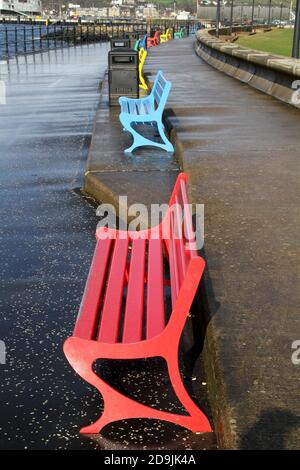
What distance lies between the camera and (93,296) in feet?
10.8

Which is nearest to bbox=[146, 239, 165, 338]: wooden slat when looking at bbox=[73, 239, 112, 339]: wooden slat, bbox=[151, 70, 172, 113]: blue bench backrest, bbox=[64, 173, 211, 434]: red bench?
bbox=[64, 173, 211, 434]: red bench

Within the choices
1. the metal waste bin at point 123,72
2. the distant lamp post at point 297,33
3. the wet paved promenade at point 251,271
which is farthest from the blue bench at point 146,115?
the distant lamp post at point 297,33

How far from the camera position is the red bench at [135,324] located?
109 inches

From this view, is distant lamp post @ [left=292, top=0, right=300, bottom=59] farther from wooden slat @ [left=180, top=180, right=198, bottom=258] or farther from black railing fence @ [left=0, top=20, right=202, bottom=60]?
black railing fence @ [left=0, top=20, right=202, bottom=60]

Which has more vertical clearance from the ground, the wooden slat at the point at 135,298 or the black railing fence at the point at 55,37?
the black railing fence at the point at 55,37

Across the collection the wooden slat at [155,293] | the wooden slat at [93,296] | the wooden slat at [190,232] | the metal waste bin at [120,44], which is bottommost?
the wooden slat at [155,293]

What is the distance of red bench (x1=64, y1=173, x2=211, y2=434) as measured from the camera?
2.78 meters

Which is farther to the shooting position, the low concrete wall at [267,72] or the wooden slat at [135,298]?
the low concrete wall at [267,72]

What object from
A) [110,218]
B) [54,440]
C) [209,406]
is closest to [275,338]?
[209,406]

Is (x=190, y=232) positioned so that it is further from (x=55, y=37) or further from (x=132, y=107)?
(x=55, y=37)

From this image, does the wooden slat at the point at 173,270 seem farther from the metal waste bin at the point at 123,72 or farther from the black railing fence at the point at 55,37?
the black railing fence at the point at 55,37

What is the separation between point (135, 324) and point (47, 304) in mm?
1284

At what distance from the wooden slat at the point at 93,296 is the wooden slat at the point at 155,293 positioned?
0.93 feet

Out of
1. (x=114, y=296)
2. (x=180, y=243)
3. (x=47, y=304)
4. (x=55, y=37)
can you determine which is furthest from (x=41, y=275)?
(x=55, y=37)
